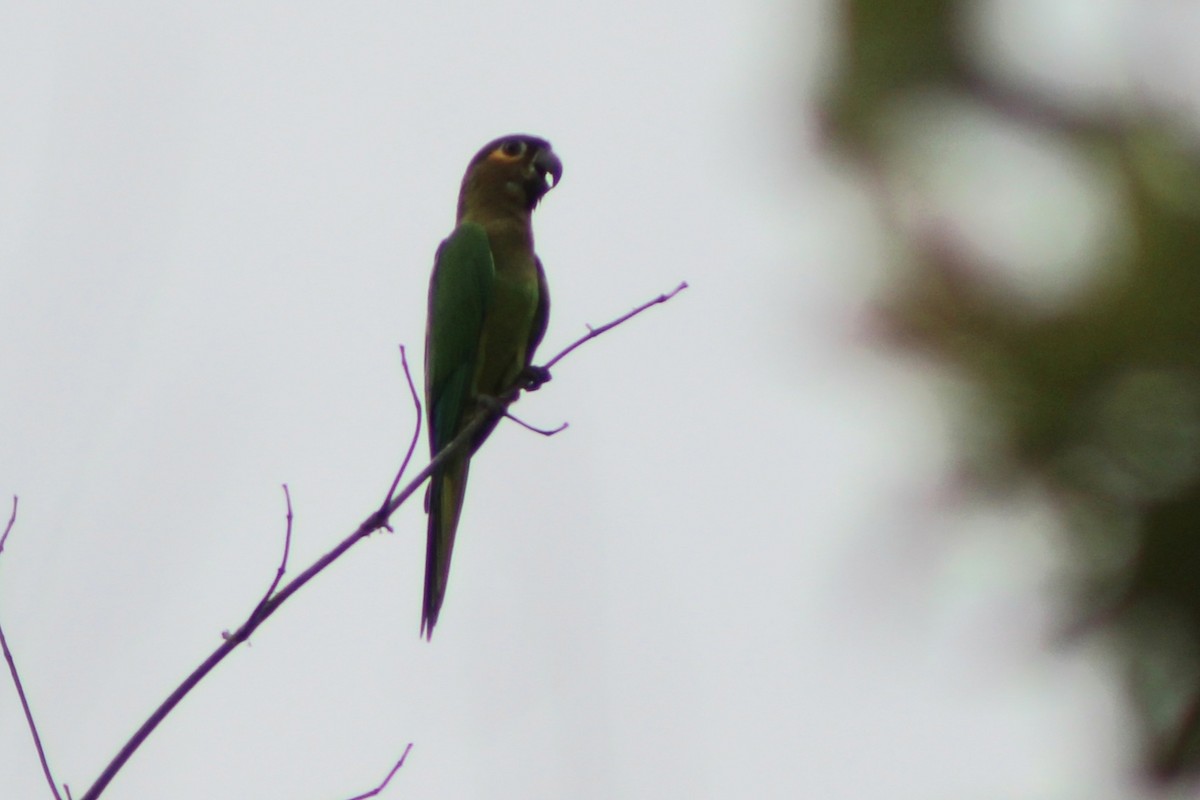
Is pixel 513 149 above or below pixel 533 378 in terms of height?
above

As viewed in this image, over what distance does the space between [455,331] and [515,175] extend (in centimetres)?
80

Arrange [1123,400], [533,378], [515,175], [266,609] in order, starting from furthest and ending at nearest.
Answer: [515,175]
[533,378]
[266,609]
[1123,400]

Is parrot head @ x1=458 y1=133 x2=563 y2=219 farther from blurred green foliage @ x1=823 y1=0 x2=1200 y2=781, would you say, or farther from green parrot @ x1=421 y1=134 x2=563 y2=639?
blurred green foliage @ x1=823 y1=0 x2=1200 y2=781

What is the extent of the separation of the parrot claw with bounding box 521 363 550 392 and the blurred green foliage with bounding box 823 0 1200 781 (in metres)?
2.44

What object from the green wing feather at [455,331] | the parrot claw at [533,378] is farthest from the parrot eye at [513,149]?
the parrot claw at [533,378]

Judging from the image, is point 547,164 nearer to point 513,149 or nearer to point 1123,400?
point 513,149

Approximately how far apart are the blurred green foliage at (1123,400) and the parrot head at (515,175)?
335 cm

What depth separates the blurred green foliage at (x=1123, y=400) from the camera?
1.47 m

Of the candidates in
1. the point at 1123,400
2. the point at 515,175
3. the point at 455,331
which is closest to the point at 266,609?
the point at 1123,400

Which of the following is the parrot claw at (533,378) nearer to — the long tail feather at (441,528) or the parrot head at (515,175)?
the long tail feather at (441,528)

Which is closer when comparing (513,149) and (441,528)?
(441,528)

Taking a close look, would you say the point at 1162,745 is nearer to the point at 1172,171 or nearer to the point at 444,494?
the point at 1172,171

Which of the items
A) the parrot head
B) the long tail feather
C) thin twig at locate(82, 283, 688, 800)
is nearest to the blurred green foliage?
thin twig at locate(82, 283, 688, 800)

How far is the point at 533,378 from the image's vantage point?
4211 millimetres
